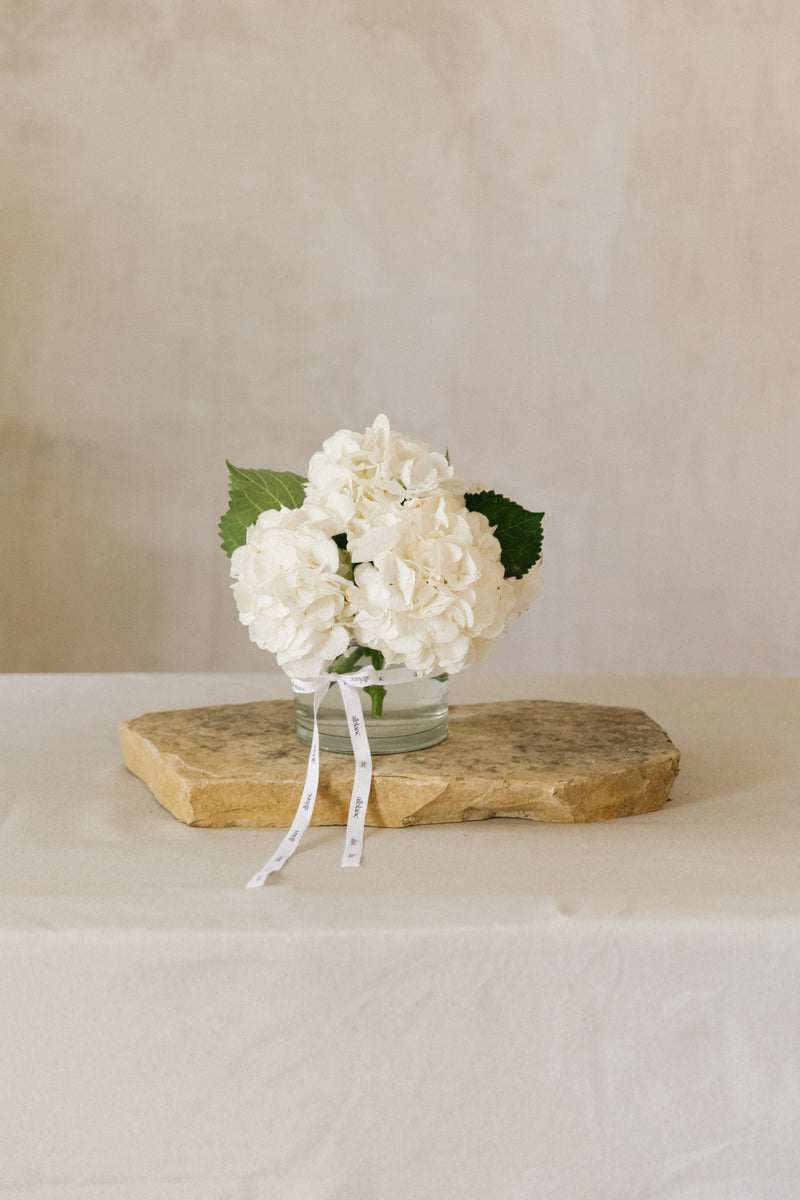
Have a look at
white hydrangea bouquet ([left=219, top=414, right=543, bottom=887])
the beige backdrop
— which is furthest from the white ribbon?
the beige backdrop

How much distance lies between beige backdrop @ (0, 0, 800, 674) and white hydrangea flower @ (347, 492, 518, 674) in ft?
7.36

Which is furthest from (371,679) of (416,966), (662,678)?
(662,678)

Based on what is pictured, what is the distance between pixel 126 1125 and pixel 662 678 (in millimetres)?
1026

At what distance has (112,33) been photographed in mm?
3084

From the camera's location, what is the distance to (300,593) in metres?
0.96

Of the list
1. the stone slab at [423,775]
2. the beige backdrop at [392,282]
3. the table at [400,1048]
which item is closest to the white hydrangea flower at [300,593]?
the stone slab at [423,775]

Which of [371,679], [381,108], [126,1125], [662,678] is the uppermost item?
[381,108]

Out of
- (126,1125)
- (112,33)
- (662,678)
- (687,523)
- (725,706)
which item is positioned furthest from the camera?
(687,523)

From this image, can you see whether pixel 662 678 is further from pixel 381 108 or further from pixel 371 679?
pixel 381 108

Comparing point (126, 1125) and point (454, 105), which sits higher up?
point (454, 105)

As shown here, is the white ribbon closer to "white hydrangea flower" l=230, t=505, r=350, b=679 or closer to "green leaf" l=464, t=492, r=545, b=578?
"white hydrangea flower" l=230, t=505, r=350, b=679

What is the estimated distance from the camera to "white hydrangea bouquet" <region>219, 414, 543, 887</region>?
3.13 feet

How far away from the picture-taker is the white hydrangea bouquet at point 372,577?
3.13 feet

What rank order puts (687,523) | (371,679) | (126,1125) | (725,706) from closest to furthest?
(126,1125)
(371,679)
(725,706)
(687,523)
